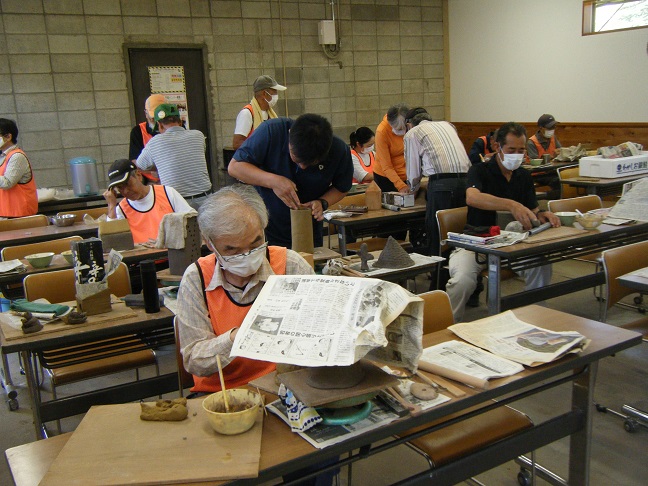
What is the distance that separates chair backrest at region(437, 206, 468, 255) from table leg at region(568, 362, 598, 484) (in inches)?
77.3

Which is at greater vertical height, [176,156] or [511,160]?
[176,156]

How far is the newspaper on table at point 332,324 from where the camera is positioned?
1229 mm

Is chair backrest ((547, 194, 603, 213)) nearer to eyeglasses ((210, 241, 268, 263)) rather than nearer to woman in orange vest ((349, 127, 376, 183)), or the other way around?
woman in orange vest ((349, 127, 376, 183))

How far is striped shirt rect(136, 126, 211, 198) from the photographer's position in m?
4.21

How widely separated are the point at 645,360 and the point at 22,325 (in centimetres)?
307

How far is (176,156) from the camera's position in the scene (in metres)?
4.21

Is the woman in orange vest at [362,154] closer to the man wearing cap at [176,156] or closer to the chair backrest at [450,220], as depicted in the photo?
the man wearing cap at [176,156]

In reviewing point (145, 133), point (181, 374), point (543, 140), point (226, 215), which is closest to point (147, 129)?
point (145, 133)

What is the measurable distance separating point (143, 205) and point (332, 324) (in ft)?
8.68

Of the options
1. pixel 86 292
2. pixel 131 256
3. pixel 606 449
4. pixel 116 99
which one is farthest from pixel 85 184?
pixel 606 449

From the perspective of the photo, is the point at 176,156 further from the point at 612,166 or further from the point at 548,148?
the point at 548,148

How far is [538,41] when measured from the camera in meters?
7.96

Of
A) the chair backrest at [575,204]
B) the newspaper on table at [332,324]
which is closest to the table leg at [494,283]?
the chair backrest at [575,204]

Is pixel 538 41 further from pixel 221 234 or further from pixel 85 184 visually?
pixel 221 234
